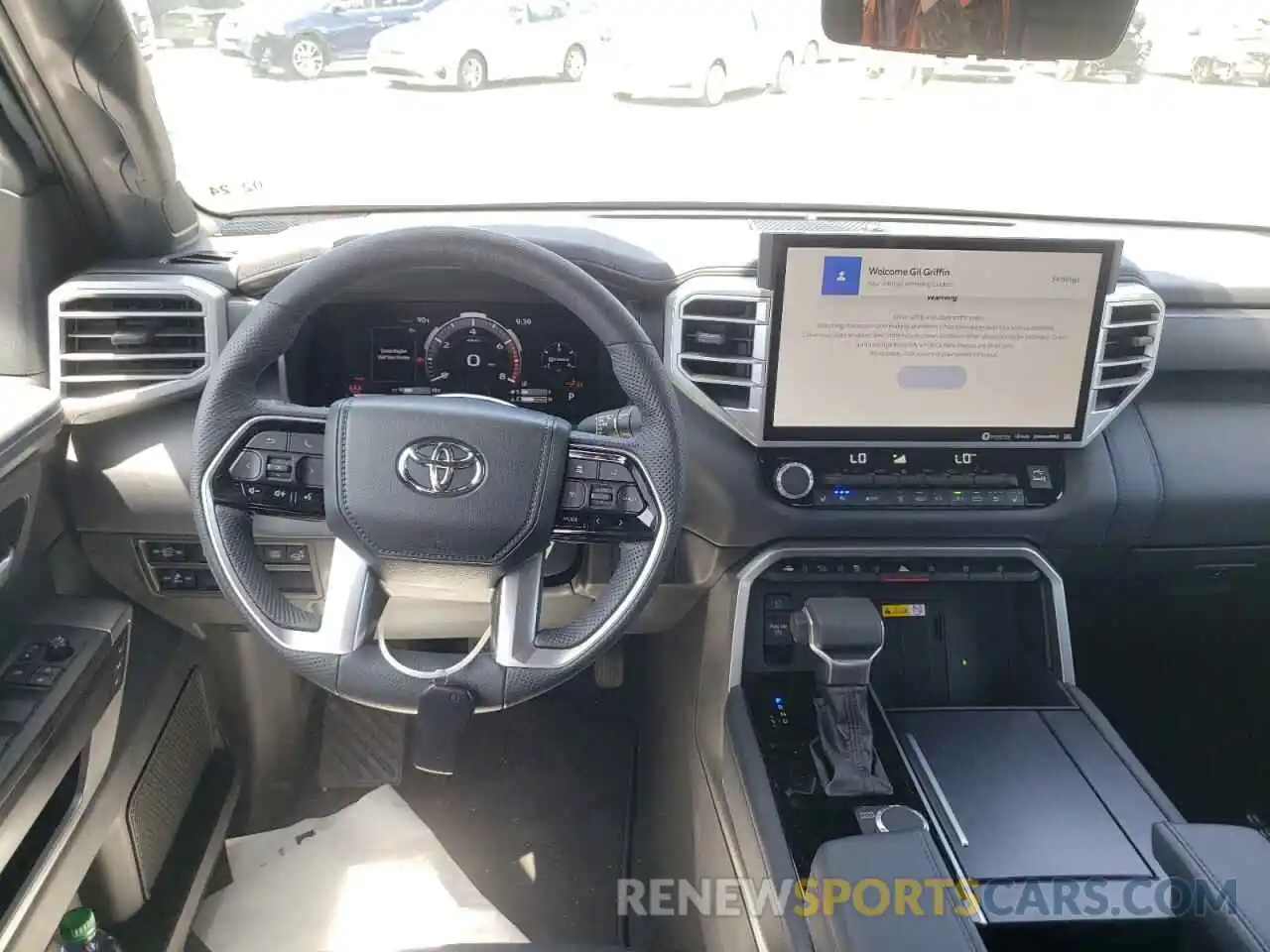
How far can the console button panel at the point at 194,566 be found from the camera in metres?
1.90

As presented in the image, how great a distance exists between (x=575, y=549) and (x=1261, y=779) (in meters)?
1.70

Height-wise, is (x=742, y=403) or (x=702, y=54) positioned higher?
(x=702, y=54)

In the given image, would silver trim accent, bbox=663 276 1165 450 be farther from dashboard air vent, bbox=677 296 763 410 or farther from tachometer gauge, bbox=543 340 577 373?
tachometer gauge, bbox=543 340 577 373

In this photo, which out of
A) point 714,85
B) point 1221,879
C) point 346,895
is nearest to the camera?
point 1221,879

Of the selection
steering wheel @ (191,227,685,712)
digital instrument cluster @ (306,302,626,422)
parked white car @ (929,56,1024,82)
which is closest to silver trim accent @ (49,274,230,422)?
digital instrument cluster @ (306,302,626,422)

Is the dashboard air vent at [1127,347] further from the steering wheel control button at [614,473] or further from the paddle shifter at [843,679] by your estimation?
the steering wheel control button at [614,473]

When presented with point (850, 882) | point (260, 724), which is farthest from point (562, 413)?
point (260, 724)

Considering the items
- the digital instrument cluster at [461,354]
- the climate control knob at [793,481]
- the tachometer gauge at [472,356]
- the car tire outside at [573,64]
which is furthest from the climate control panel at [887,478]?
the car tire outside at [573,64]

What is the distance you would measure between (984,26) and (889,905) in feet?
3.65

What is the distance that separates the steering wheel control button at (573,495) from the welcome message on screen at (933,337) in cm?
58

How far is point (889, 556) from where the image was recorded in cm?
194

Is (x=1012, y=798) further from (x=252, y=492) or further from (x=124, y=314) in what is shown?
(x=124, y=314)

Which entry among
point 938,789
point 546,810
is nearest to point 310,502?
point 938,789

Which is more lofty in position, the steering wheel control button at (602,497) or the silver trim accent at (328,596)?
the steering wheel control button at (602,497)
